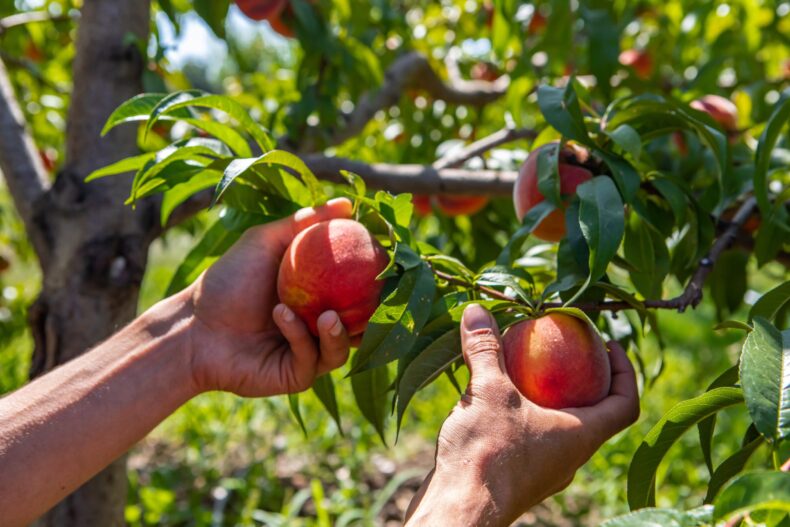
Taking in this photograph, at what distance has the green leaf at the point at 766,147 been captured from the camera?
81 cm

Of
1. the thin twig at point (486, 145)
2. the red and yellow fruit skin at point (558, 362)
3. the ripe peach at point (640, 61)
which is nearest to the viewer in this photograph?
the red and yellow fruit skin at point (558, 362)

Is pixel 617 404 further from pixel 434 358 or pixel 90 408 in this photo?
pixel 90 408

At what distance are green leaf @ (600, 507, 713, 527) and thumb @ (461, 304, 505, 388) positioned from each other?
225mm

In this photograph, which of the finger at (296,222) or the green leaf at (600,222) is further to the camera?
the finger at (296,222)

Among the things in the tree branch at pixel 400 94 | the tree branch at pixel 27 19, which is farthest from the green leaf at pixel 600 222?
the tree branch at pixel 27 19

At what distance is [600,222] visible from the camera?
0.69 m

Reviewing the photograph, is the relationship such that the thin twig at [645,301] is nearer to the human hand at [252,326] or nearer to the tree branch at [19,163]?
the human hand at [252,326]

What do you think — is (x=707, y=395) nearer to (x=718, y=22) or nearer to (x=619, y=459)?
(x=619, y=459)

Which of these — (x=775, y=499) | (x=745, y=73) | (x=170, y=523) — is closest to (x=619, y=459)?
(x=745, y=73)

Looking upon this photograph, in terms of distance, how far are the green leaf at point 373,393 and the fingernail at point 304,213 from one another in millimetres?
182

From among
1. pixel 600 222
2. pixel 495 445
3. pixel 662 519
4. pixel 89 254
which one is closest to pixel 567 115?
pixel 600 222

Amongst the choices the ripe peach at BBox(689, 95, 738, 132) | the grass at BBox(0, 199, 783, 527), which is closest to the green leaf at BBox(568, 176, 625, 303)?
the ripe peach at BBox(689, 95, 738, 132)

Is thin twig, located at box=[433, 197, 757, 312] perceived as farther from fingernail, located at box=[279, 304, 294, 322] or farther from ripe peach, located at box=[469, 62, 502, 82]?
ripe peach, located at box=[469, 62, 502, 82]

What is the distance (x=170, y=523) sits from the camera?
1.72 meters
